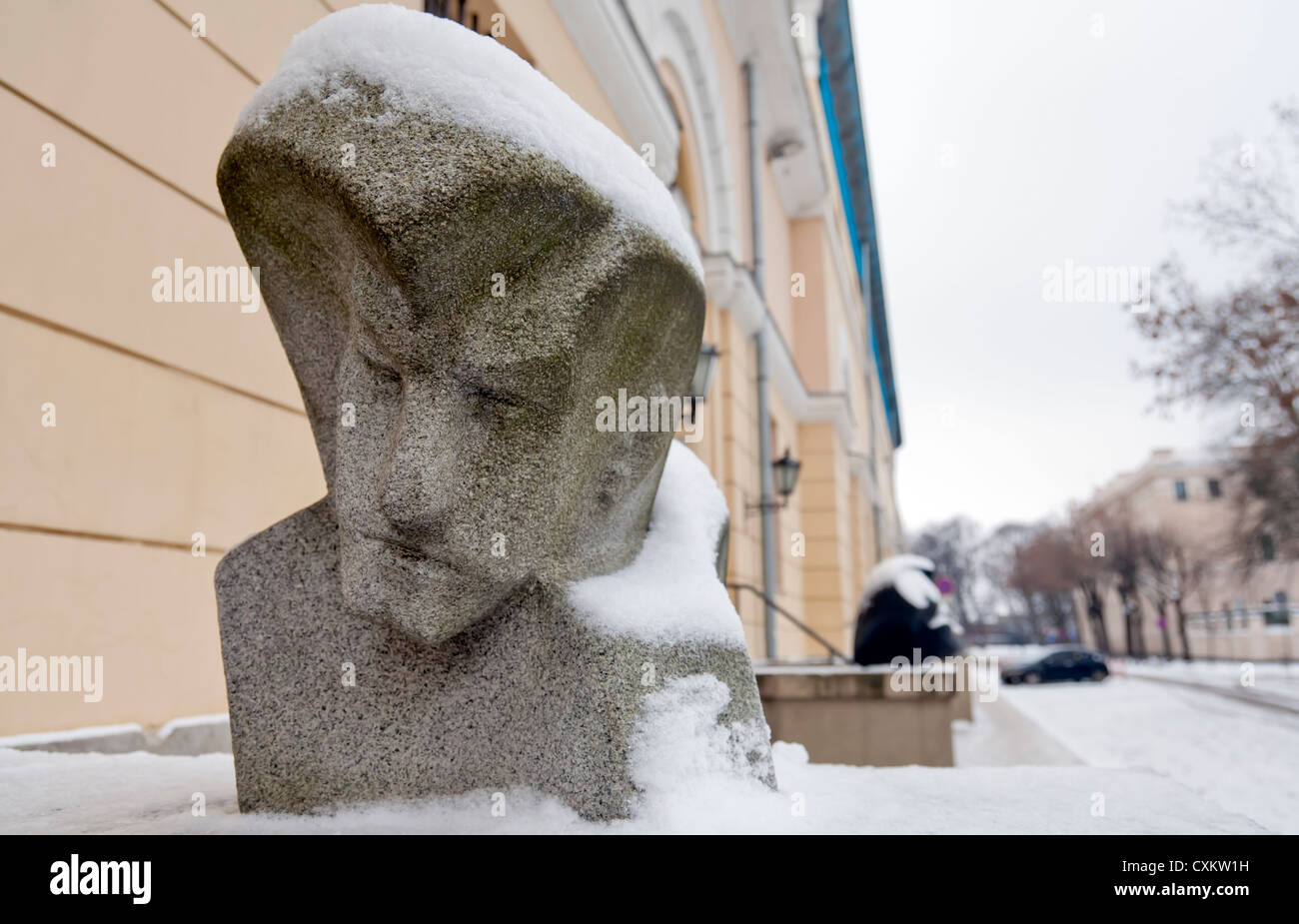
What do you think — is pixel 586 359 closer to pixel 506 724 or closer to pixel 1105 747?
pixel 506 724

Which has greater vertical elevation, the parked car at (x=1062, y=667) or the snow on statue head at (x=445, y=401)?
the snow on statue head at (x=445, y=401)

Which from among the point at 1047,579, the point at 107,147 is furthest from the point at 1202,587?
the point at 107,147

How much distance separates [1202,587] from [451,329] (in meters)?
40.5

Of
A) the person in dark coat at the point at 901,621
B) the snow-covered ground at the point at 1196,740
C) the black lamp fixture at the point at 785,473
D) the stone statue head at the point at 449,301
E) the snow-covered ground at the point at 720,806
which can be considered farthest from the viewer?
the black lamp fixture at the point at 785,473

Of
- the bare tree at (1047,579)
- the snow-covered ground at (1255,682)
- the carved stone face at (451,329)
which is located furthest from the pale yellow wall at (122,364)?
the bare tree at (1047,579)

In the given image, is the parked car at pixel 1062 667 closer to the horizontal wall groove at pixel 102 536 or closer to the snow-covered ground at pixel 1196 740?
the snow-covered ground at pixel 1196 740

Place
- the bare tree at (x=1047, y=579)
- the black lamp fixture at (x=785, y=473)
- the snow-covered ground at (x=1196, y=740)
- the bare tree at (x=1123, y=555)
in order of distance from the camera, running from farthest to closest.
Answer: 1. the bare tree at (x=1047, y=579)
2. the bare tree at (x=1123, y=555)
3. the black lamp fixture at (x=785, y=473)
4. the snow-covered ground at (x=1196, y=740)

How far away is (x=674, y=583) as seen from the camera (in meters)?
2.12

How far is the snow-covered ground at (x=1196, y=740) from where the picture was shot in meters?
6.67

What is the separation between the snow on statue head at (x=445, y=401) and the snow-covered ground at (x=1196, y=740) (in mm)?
2269

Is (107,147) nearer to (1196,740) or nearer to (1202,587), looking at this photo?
(1196,740)

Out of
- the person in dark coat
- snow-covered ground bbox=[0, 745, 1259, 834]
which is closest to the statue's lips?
snow-covered ground bbox=[0, 745, 1259, 834]
